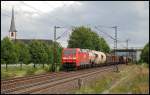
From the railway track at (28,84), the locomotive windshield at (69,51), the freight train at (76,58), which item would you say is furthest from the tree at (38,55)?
the railway track at (28,84)

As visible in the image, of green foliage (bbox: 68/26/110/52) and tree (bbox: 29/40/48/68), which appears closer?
tree (bbox: 29/40/48/68)

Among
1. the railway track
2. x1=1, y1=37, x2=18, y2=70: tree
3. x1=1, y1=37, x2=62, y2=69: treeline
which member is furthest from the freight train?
the railway track

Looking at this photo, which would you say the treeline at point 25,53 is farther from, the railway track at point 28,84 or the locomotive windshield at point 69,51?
the railway track at point 28,84

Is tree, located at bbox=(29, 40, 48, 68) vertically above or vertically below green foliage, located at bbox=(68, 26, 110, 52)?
below

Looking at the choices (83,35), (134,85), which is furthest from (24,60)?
(134,85)

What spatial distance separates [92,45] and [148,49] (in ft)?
348

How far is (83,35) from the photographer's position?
4653 inches

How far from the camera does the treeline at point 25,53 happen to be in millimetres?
66250

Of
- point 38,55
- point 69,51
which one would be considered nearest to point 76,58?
point 69,51

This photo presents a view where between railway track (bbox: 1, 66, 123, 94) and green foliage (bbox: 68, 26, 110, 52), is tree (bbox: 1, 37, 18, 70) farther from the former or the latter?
green foliage (bbox: 68, 26, 110, 52)

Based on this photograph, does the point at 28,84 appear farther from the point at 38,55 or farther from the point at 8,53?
the point at 38,55

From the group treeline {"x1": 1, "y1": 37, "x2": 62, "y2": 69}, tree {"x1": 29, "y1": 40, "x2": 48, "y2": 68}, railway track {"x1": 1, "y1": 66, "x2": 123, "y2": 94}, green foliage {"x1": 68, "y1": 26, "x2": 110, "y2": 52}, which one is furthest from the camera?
green foliage {"x1": 68, "y1": 26, "x2": 110, "y2": 52}

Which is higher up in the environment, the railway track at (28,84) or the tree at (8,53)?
the tree at (8,53)

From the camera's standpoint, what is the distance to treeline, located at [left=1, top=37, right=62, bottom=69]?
6625cm
